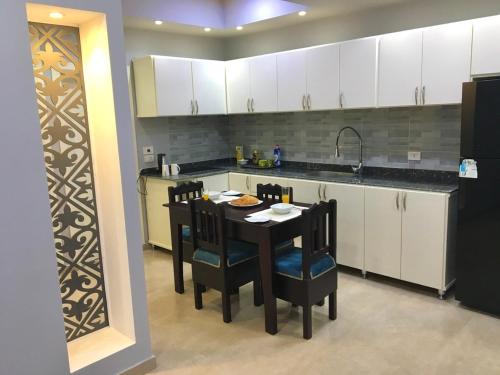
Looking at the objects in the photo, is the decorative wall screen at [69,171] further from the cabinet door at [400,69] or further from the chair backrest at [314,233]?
the cabinet door at [400,69]

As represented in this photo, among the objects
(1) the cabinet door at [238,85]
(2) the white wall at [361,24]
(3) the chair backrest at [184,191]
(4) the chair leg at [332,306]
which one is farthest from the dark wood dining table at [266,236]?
(2) the white wall at [361,24]

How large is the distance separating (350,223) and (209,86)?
2299mm

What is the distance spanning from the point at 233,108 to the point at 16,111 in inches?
131

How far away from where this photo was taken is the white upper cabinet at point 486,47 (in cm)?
304

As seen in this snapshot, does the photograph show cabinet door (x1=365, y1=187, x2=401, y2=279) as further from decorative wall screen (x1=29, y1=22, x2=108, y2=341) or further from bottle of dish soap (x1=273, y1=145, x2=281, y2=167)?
decorative wall screen (x1=29, y1=22, x2=108, y2=341)

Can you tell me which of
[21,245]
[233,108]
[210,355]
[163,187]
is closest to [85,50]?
[21,245]

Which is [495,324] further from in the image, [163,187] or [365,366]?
[163,187]

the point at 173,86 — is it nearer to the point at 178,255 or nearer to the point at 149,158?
the point at 149,158

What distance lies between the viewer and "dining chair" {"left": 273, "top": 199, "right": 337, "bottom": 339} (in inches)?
108

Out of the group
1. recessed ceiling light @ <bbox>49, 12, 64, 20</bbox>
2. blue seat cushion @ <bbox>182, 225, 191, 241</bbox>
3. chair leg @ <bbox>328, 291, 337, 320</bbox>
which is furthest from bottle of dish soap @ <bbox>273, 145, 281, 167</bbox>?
recessed ceiling light @ <bbox>49, 12, 64, 20</bbox>

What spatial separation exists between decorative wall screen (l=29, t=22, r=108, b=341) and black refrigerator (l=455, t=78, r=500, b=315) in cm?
256

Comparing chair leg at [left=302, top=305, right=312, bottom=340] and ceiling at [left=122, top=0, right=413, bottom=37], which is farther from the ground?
ceiling at [left=122, top=0, right=413, bottom=37]

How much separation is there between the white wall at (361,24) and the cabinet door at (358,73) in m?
0.42

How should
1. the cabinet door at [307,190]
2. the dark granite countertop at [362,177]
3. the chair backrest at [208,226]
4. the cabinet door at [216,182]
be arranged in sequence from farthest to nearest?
the cabinet door at [216,182], the cabinet door at [307,190], the dark granite countertop at [362,177], the chair backrest at [208,226]
